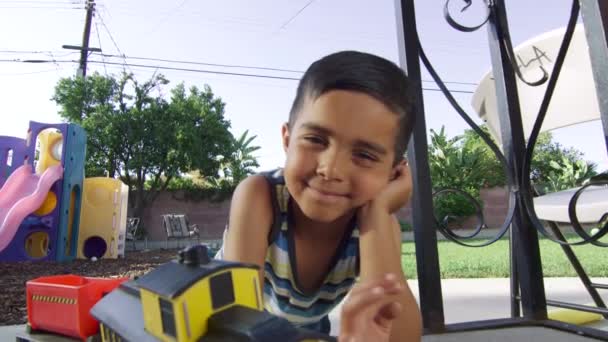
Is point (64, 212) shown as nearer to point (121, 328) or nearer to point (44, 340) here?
point (44, 340)

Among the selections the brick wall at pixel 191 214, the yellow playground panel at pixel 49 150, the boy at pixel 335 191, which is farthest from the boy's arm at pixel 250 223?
the brick wall at pixel 191 214

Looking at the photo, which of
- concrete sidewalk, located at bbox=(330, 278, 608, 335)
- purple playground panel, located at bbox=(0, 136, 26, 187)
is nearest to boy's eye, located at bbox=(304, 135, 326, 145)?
concrete sidewalk, located at bbox=(330, 278, 608, 335)

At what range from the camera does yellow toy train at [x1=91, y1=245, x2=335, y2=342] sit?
266 millimetres

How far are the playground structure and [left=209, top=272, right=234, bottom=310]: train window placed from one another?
6480mm

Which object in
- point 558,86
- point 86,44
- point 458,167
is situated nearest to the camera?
point 558,86

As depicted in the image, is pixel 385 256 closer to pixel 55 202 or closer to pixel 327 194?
pixel 327 194

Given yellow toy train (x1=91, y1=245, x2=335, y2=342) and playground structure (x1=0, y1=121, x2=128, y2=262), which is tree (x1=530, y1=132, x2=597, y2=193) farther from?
yellow toy train (x1=91, y1=245, x2=335, y2=342)

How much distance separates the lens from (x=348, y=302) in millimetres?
366

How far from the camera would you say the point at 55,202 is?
6293 mm

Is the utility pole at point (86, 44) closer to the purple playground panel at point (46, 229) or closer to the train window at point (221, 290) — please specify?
the purple playground panel at point (46, 229)

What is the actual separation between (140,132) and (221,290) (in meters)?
13.9

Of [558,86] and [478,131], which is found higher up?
[558,86]

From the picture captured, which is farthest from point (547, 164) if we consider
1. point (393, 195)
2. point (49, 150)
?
point (393, 195)

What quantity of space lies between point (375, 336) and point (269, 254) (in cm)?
54
